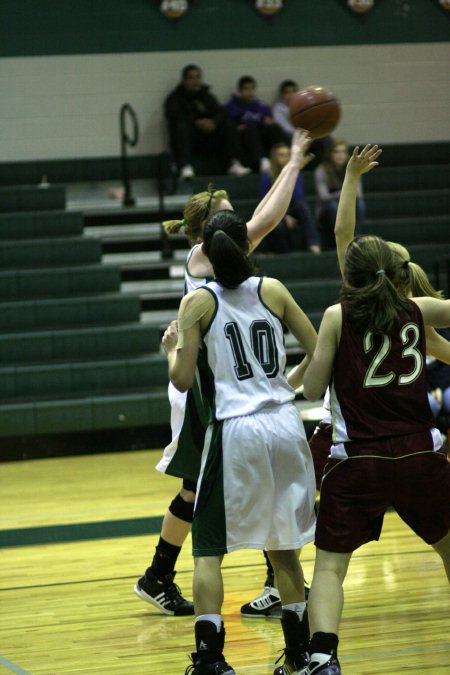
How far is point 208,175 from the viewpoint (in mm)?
11828

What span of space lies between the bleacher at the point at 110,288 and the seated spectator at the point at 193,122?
0.84ft

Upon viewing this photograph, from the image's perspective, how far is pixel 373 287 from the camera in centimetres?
341

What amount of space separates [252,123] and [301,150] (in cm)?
750

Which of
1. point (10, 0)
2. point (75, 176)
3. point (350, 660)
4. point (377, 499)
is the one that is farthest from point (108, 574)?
point (10, 0)

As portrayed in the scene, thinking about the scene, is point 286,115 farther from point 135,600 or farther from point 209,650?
point 209,650

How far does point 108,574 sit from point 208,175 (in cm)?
703

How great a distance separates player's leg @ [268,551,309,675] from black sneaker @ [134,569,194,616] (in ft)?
3.51

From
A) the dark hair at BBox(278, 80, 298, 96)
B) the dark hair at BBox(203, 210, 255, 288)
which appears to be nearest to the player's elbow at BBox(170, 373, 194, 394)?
the dark hair at BBox(203, 210, 255, 288)

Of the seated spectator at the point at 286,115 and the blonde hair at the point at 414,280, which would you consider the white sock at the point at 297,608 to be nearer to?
the blonde hair at the point at 414,280

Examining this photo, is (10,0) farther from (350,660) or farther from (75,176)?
(350,660)

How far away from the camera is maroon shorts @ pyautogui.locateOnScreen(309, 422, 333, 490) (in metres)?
4.38

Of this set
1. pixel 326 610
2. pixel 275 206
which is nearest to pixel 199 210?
pixel 275 206

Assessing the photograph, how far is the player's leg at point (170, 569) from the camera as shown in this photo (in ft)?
15.3

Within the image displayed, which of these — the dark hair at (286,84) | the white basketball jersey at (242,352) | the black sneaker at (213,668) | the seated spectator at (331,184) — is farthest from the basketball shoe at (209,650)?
the dark hair at (286,84)
